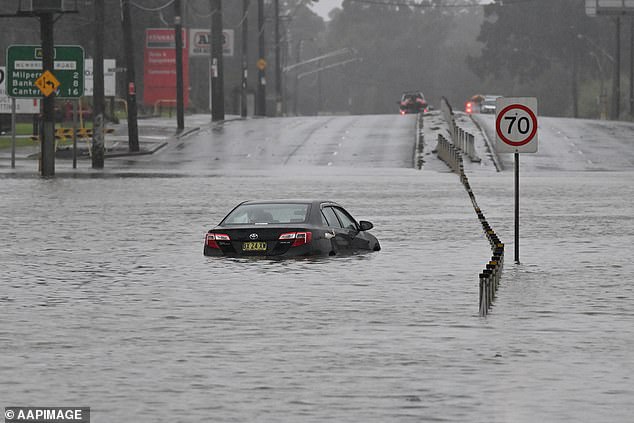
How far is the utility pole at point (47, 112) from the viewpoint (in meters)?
57.3

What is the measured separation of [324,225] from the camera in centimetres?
2539

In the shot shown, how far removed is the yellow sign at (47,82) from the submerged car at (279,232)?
32.6m

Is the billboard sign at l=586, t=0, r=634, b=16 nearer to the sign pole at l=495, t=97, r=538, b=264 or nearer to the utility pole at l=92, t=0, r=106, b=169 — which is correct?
the utility pole at l=92, t=0, r=106, b=169

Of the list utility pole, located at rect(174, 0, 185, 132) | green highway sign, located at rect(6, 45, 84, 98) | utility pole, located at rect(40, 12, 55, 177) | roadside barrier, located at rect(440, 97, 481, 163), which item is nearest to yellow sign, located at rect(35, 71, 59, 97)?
utility pole, located at rect(40, 12, 55, 177)

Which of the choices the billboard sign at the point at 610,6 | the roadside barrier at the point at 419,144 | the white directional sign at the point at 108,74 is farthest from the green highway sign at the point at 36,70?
the billboard sign at the point at 610,6

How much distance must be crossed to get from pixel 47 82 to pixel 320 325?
41.1m

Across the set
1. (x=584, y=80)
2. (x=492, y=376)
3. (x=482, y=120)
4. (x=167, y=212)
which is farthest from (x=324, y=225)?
(x=584, y=80)

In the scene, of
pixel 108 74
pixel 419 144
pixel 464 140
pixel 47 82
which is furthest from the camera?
pixel 419 144

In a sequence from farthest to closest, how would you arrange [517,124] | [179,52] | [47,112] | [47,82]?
1. [179,52]
2. [47,112]
3. [47,82]
4. [517,124]

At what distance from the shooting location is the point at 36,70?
205 feet

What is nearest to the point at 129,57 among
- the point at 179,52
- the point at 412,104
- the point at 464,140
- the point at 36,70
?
the point at 36,70

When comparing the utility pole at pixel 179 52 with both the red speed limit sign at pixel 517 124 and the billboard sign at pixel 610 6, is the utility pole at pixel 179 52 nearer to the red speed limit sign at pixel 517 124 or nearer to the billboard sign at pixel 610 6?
the billboard sign at pixel 610 6

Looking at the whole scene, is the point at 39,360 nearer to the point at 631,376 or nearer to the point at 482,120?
the point at 631,376

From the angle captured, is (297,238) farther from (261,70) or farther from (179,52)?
(261,70)
